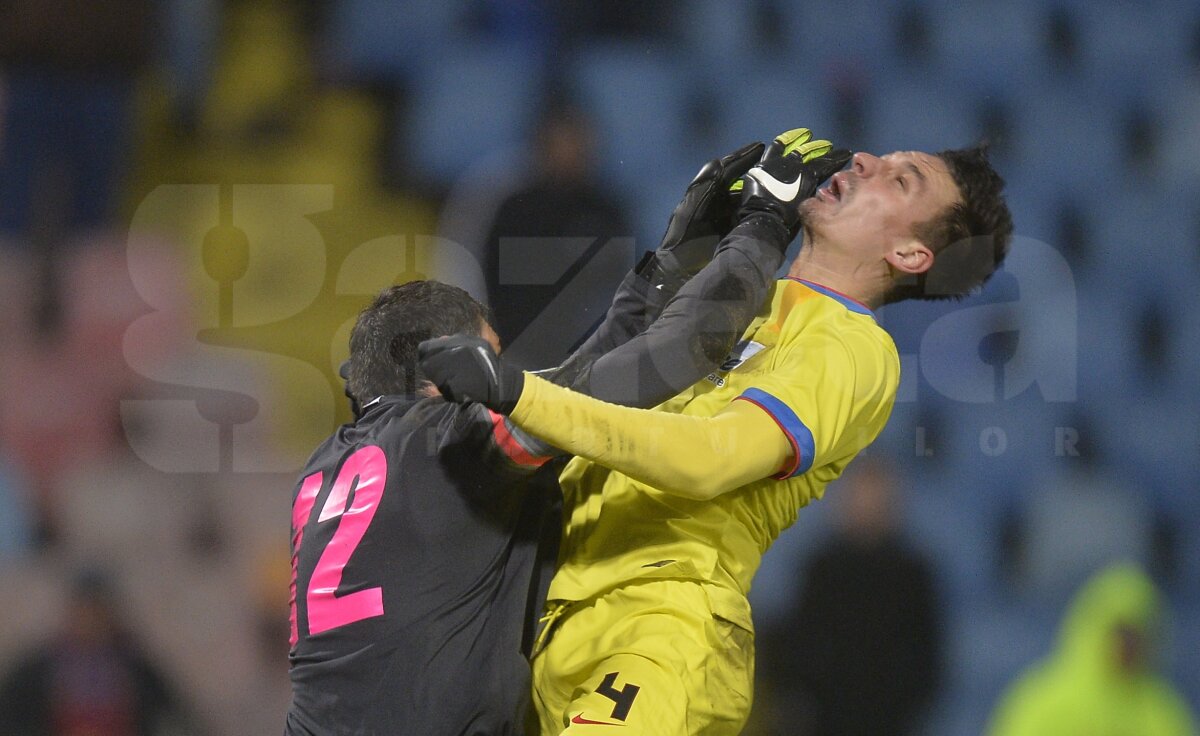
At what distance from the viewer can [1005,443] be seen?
2.13 m

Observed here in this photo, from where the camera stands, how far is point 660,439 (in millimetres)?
977

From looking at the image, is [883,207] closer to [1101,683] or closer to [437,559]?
[437,559]

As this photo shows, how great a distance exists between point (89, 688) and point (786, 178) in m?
1.56

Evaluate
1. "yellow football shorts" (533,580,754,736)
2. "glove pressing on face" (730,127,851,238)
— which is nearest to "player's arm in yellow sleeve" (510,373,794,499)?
"yellow football shorts" (533,580,754,736)

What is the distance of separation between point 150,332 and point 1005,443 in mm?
1633

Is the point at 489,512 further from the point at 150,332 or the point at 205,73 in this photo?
the point at 205,73

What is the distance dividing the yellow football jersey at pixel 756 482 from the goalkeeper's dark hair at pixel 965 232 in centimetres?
16

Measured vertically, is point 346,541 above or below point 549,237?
below

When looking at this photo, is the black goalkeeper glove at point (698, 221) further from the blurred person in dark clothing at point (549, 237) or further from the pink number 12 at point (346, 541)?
the blurred person in dark clothing at point (549, 237)

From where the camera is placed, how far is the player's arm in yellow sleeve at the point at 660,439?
947mm

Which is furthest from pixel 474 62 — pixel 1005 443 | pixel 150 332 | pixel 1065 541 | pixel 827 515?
pixel 1065 541

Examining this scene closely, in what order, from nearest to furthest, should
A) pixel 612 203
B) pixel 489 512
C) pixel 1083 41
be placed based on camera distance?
pixel 489 512
pixel 612 203
pixel 1083 41

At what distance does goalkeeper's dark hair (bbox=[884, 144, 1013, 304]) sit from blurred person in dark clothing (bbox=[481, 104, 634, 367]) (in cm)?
75

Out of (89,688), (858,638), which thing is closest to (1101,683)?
(858,638)
